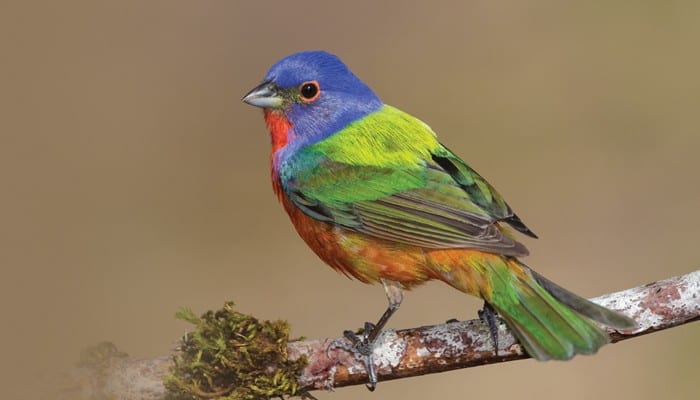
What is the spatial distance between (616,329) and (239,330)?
1.80 metres

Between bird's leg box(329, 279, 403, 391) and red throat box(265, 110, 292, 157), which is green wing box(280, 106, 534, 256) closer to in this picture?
red throat box(265, 110, 292, 157)

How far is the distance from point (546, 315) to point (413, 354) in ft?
2.16

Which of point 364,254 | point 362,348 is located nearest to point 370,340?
point 362,348

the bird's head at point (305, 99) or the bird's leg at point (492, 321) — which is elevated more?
the bird's head at point (305, 99)

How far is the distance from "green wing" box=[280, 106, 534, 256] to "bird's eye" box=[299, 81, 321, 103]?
0.93 ft

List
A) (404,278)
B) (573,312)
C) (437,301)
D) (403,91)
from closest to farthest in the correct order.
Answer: (573,312) → (404,278) → (437,301) → (403,91)

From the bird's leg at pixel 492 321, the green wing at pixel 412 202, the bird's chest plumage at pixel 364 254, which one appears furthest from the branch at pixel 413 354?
the green wing at pixel 412 202

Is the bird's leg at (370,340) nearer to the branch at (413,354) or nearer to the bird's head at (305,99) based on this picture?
the branch at (413,354)

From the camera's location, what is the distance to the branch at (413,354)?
4.44m

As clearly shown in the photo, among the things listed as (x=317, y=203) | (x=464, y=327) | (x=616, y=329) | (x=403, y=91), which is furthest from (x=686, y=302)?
(x=403, y=91)

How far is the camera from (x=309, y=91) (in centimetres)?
558

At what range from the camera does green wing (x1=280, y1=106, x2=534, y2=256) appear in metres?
4.68

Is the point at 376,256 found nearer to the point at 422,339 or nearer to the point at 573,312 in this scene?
the point at 422,339

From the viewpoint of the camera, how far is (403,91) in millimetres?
10180
